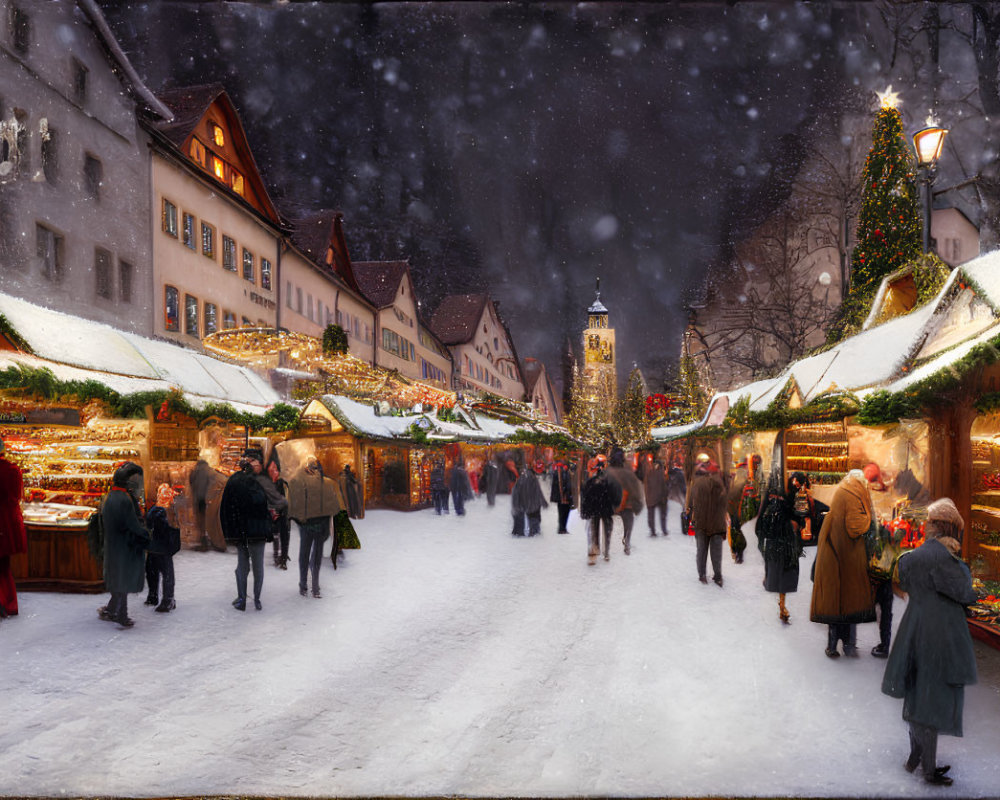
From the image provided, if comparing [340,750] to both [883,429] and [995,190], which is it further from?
[995,190]

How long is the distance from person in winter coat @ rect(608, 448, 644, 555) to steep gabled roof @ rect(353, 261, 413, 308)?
21529 millimetres

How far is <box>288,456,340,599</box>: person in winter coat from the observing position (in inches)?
355

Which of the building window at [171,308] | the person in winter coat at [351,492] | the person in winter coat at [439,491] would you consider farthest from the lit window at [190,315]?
the person in winter coat at [439,491]

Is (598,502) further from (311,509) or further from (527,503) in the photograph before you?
(311,509)

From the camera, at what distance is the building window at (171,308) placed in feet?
54.4

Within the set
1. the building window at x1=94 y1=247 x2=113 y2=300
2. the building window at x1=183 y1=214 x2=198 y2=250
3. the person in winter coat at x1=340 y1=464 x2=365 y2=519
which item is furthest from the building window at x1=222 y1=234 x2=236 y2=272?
the person in winter coat at x1=340 y1=464 x2=365 y2=519

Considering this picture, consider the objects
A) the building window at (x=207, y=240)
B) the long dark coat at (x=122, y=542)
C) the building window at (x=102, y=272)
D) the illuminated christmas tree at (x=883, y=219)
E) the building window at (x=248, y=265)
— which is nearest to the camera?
the long dark coat at (x=122, y=542)

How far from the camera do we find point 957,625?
394 centimetres

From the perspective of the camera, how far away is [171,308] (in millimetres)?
16906

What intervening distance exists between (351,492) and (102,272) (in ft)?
26.6

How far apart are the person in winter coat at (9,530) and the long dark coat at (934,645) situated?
8212 mm

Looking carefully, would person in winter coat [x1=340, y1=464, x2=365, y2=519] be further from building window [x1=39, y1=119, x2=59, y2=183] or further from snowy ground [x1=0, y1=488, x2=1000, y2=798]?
snowy ground [x1=0, y1=488, x2=1000, y2=798]

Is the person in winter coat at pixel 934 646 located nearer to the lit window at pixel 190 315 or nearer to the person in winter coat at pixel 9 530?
the person in winter coat at pixel 9 530

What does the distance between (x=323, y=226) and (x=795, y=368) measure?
21434 millimetres
